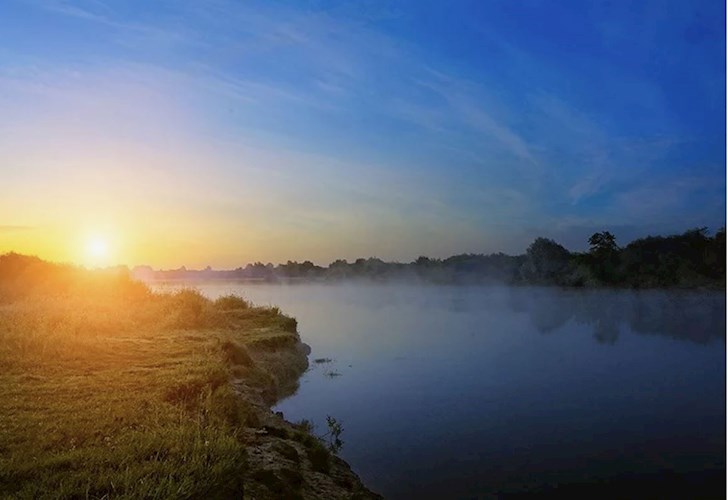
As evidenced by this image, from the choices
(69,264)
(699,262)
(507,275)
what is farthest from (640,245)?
(69,264)

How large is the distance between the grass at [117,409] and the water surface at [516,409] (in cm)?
429

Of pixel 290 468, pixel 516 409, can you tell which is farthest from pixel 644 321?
pixel 290 468

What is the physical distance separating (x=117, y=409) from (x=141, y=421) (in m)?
0.93

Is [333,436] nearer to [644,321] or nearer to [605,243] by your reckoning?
[644,321]

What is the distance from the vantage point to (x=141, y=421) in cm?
933

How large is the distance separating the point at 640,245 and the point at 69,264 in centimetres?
12683

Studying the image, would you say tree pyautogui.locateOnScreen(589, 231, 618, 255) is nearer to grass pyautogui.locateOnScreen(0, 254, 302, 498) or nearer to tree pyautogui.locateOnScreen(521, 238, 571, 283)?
tree pyautogui.locateOnScreen(521, 238, 571, 283)

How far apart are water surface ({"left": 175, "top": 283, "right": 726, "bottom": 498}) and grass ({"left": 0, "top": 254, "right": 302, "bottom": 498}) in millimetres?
4288

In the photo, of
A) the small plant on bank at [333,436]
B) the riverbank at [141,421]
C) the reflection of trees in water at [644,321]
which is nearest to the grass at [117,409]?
the riverbank at [141,421]

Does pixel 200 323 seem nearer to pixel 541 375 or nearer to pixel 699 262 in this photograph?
pixel 541 375

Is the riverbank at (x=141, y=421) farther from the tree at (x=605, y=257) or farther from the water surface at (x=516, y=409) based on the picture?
the tree at (x=605, y=257)

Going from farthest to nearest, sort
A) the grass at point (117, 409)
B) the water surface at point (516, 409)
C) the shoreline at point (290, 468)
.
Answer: the water surface at point (516, 409), the shoreline at point (290, 468), the grass at point (117, 409)

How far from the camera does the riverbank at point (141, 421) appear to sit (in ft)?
22.4

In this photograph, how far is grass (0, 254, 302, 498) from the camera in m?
6.71
